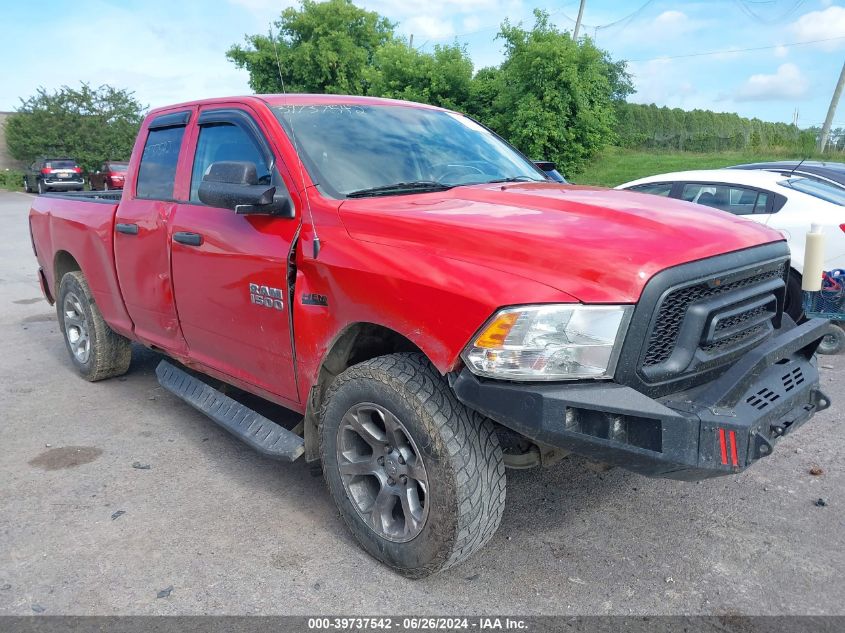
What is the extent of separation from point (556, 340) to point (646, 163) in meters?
24.3

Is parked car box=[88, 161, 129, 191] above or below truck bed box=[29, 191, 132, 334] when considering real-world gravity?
below

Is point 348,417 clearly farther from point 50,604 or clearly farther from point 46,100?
point 46,100

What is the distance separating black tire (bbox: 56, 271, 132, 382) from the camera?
205 inches

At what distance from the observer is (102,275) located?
15.9ft

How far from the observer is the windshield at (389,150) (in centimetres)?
331

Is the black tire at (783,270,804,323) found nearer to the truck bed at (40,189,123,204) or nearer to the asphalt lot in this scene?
the asphalt lot

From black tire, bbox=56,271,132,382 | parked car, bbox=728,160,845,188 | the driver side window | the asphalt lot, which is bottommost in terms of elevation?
the asphalt lot

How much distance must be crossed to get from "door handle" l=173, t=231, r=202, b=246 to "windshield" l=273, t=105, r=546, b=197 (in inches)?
30.6

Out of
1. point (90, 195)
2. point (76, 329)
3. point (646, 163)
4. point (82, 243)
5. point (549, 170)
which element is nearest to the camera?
point (549, 170)

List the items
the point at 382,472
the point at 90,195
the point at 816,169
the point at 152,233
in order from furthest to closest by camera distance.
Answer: the point at 816,169, the point at 90,195, the point at 152,233, the point at 382,472

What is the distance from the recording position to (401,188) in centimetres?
331

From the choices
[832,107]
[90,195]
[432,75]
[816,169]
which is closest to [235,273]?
[90,195]

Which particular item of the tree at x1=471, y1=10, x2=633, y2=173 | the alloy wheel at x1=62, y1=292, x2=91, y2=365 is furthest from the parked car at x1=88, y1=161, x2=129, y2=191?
the alloy wheel at x1=62, y1=292, x2=91, y2=365

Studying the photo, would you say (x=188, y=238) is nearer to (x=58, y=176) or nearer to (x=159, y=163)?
(x=159, y=163)
